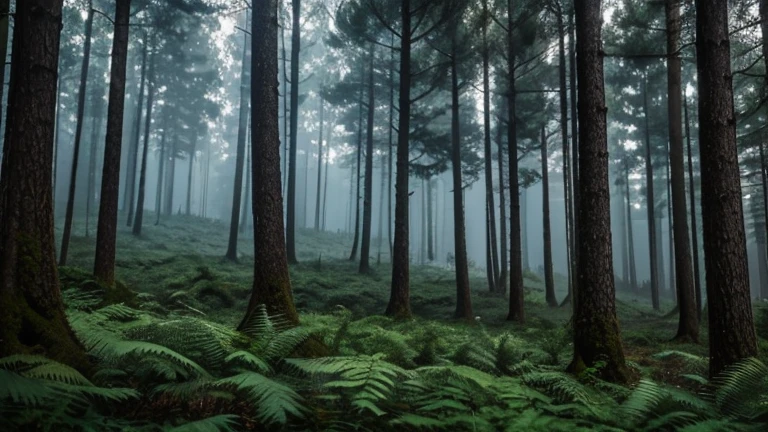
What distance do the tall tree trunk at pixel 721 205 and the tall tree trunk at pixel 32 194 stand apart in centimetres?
701

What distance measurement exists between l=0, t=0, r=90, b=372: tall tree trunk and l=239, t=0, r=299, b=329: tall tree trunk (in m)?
2.47

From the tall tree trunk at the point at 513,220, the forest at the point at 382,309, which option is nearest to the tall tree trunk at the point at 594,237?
the forest at the point at 382,309

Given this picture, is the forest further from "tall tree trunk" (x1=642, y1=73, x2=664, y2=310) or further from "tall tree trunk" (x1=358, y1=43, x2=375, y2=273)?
"tall tree trunk" (x1=358, y1=43, x2=375, y2=273)

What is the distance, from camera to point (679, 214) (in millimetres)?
11391

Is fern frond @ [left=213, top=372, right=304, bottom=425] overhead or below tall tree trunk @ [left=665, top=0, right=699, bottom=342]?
below

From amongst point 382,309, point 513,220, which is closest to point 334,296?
point 382,309

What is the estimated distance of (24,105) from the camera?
13.6 ft

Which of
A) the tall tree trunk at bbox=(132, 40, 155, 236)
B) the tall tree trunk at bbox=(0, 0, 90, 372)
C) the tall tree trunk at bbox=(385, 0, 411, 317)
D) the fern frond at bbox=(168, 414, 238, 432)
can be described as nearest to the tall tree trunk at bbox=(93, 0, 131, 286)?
the tall tree trunk at bbox=(0, 0, 90, 372)

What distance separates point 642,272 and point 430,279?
4519 cm

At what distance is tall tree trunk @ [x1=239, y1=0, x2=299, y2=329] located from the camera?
6348 millimetres

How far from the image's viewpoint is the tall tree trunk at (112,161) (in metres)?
9.33

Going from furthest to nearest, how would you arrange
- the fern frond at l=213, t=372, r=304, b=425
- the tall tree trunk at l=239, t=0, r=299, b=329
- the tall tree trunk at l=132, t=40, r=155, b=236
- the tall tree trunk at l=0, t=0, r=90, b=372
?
1. the tall tree trunk at l=132, t=40, r=155, b=236
2. the tall tree trunk at l=239, t=0, r=299, b=329
3. the tall tree trunk at l=0, t=0, r=90, b=372
4. the fern frond at l=213, t=372, r=304, b=425

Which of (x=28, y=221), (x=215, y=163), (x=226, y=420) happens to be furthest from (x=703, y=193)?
(x=215, y=163)

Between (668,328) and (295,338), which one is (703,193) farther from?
(668,328)
